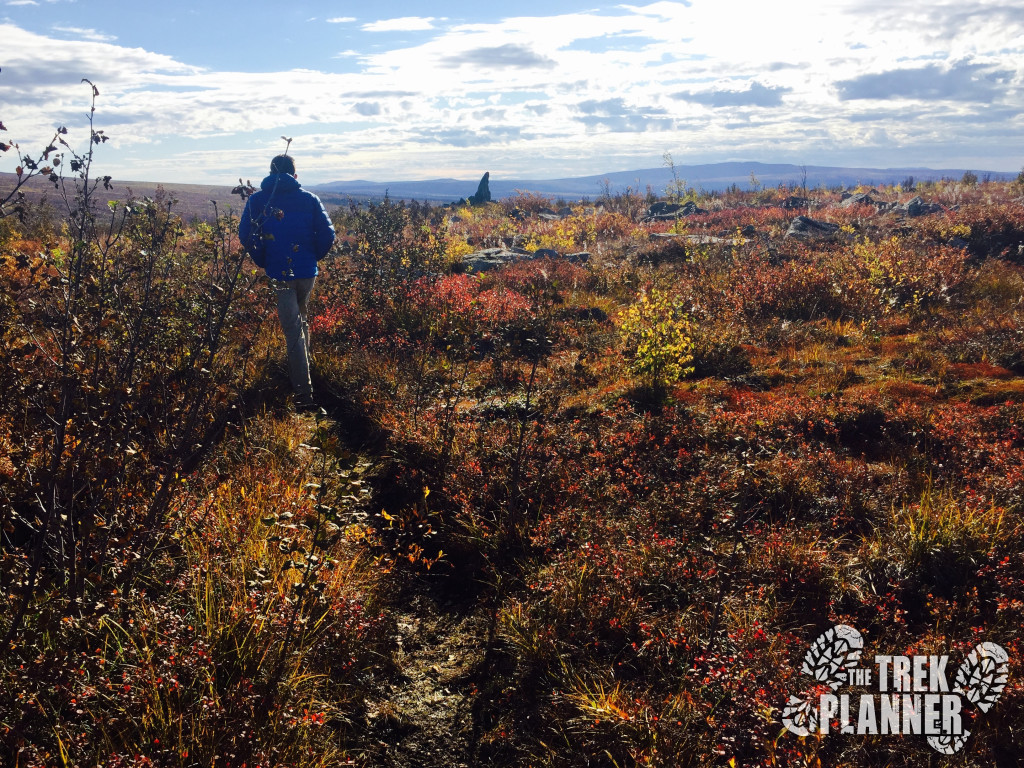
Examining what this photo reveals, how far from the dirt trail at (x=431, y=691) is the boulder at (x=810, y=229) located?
1699cm

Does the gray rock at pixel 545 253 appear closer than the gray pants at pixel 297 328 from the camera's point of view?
No

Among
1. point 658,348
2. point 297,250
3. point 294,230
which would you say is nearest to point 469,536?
point 658,348

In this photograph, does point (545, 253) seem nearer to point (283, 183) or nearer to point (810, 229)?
point (810, 229)

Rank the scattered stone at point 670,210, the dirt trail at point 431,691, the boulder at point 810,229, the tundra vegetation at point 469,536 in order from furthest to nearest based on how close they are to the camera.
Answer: the scattered stone at point 670,210
the boulder at point 810,229
the dirt trail at point 431,691
the tundra vegetation at point 469,536

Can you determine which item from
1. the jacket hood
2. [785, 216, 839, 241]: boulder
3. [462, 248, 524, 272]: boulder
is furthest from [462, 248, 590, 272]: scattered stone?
the jacket hood

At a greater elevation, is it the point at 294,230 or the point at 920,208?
the point at 920,208

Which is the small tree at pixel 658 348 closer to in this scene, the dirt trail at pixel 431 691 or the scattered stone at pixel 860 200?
the dirt trail at pixel 431 691

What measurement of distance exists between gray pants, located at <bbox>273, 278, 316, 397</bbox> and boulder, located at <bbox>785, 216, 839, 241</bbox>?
15.2m

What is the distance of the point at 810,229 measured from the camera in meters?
18.7

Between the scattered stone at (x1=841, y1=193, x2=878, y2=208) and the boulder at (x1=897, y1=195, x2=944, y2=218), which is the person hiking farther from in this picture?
the scattered stone at (x1=841, y1=193, x2=878, y2=208)

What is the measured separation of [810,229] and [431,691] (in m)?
19.3

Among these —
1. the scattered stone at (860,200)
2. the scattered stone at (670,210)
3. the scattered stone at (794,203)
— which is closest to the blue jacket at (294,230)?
the scattered stone at (670,210)

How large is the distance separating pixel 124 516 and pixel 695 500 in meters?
4.13

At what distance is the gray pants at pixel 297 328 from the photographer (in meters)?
7.13
